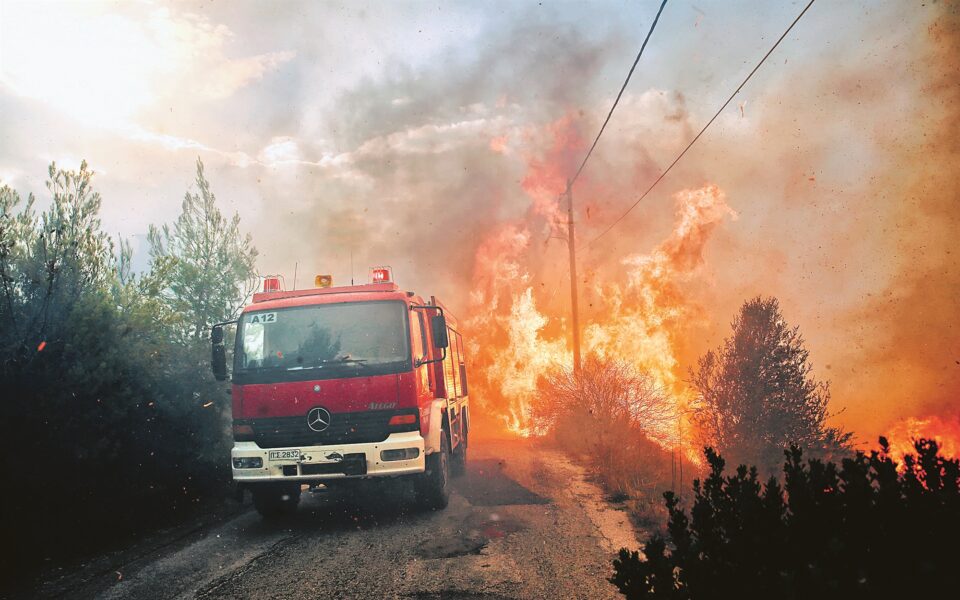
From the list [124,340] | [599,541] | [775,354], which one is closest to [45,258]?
[124,340]

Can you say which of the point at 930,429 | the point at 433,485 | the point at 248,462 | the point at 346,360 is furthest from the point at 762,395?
the point at 930,429

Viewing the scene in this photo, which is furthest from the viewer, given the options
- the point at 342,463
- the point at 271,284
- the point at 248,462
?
the point at 271,284

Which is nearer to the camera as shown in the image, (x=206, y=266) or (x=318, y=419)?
(x=318, y=419)

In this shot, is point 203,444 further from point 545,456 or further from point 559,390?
point 559,390

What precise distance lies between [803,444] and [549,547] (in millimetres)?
18185

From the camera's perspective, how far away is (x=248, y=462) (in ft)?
22.6

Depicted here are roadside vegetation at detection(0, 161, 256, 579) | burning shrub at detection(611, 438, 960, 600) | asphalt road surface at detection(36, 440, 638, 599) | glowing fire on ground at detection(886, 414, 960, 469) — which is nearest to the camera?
burning shrub at detection(611, 438, 960, 600)

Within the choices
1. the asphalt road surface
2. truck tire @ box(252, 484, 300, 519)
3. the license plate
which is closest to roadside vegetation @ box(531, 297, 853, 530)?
the asphalt road surface

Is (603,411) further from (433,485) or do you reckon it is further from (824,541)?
(824,541)

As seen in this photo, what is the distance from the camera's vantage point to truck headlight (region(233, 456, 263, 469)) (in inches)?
270

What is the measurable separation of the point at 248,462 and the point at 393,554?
2.29 meters

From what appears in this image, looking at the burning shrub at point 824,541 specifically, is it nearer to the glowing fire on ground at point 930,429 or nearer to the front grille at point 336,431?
the front grille at point 336,431

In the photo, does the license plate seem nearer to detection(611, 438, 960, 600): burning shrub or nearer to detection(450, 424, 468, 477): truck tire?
detection(450, 424, 468, 477): truck tire

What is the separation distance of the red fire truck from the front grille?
0.01m
